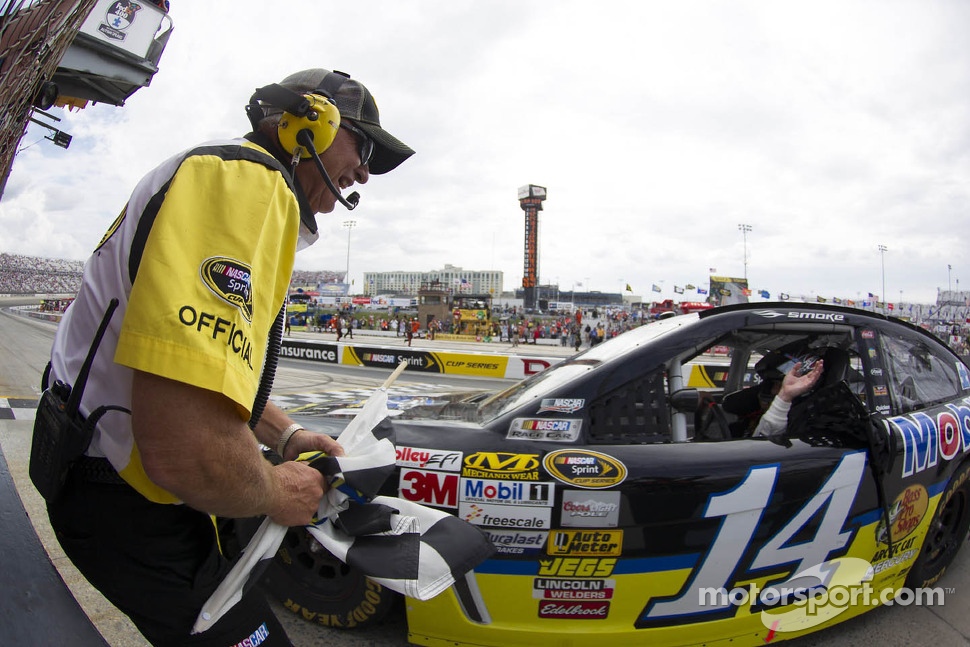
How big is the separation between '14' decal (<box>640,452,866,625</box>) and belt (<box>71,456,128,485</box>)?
1825 millimetres

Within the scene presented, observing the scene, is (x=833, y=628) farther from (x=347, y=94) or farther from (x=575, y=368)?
(x=347, y=94)

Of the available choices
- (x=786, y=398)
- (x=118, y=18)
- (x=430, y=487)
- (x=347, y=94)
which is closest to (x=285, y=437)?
(x=430, y=487)

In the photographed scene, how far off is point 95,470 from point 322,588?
1.50 m

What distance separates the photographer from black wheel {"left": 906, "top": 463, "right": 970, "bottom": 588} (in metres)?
2.73

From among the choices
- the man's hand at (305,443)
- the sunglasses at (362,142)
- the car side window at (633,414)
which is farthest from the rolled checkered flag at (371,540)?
the car side window at (633,414)

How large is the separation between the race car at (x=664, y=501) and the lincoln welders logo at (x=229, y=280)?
1.33 m

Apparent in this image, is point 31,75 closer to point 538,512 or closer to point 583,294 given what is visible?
point 538,512

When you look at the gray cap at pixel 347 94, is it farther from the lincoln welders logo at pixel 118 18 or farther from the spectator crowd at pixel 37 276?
the spectator crowd at pixel 37 276

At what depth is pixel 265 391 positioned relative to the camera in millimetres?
1156

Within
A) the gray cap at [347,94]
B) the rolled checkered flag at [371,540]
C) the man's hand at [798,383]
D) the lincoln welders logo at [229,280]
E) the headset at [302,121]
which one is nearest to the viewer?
the lincoln welders logo at [229,280]

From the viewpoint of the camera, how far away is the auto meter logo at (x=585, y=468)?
2.01m

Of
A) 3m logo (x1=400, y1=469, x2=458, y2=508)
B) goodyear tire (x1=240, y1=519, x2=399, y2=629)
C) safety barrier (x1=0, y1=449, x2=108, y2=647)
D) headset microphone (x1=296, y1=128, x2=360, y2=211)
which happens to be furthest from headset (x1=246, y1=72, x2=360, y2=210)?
goodyear tire (x1=240, y1=519, x2=399, y2=629)

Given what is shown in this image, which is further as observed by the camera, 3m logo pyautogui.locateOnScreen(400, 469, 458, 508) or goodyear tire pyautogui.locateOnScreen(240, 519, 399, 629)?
goodyear tire pyautogui.locateOnScreen(240, 519, 399, 629)

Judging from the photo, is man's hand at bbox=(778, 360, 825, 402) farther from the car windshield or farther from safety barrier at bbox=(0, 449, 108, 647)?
safety barrier at bbox=(0, 449, 108, 647)
